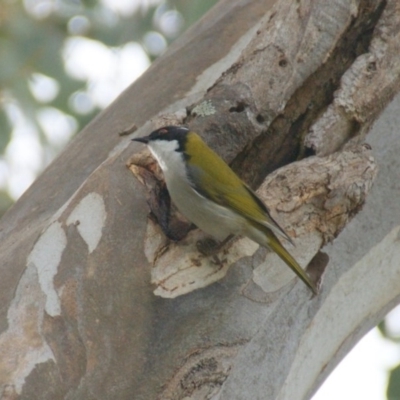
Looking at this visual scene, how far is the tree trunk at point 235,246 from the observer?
2.58m

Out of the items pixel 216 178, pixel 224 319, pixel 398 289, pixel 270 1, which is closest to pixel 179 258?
pixel 224 319

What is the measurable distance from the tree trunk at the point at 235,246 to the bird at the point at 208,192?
5 cm

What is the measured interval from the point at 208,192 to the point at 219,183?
0.10 meters

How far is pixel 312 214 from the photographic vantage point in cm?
288

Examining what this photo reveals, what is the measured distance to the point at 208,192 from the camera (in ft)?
11.2

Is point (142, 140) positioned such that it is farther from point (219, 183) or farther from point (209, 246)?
point (209, 246)

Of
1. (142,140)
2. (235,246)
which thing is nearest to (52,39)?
(142,140)

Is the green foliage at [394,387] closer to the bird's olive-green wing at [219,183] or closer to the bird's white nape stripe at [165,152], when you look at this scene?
the bird's olive-green wing at [219,183]

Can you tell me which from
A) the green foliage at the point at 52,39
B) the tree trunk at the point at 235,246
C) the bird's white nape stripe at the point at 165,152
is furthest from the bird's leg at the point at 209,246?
the green foliage at the point at 52,39

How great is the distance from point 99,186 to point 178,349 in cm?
68

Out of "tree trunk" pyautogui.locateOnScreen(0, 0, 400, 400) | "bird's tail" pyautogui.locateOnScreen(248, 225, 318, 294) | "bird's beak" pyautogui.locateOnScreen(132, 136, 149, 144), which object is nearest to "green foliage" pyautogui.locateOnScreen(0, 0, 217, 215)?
"tree trunk" pyautogui.locateOnScreen(0, 0, 400, 400)

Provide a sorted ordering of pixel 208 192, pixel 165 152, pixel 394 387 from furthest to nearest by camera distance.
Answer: pixel 394 387 < pixel 208 192 < pixel 165 152

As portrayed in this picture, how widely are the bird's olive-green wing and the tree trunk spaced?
49 mm

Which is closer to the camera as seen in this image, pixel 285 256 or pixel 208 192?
pixel 285 256
